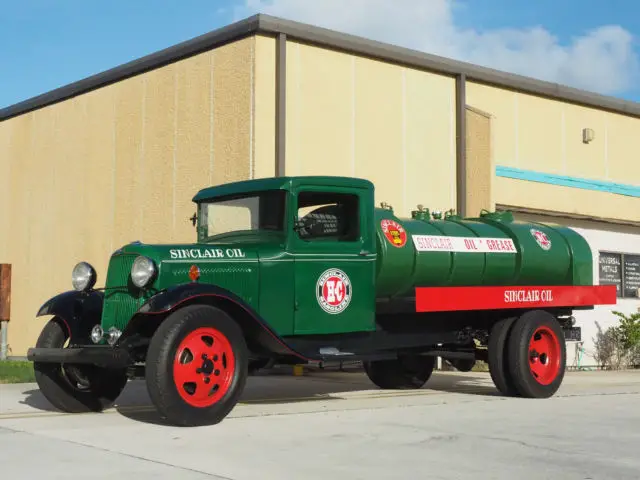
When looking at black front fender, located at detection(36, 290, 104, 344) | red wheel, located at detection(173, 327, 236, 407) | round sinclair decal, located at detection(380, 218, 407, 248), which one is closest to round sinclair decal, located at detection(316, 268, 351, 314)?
round sinclair decal, located at detection(380, 218, 407, 248)

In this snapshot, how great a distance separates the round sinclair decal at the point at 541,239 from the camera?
12055 mm

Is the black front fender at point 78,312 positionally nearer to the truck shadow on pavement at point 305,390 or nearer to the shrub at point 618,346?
the truck shadow on pavement at point 305,390

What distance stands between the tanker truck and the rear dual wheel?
0.02 meters

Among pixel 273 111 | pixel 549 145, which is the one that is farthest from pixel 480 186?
pixel 273 111

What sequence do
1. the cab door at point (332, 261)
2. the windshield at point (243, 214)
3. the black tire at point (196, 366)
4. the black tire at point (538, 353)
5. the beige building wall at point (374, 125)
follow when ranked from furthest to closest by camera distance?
the beige building wall at point (374, 125)
the black tire at point (538, 353)
the windshield at point (243, 214)
the cab door at point (332, 261)
the black tire at point (196, 366)

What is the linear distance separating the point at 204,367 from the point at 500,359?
4.31 m

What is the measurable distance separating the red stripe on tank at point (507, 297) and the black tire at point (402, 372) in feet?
5.54

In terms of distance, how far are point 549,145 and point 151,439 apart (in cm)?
1316

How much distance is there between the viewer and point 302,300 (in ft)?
31.4

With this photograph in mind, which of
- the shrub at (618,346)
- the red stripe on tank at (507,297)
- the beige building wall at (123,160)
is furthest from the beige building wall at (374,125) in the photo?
the shrub at (618,346)

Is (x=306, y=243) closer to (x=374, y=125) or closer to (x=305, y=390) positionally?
(x=305, y=390)

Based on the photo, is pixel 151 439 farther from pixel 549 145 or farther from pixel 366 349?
pixel 549 145

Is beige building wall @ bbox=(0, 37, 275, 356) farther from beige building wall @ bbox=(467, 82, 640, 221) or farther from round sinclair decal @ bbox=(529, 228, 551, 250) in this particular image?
beige building wall @ bbox=(467, 82, 640, 221)

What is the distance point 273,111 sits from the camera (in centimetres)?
1457
